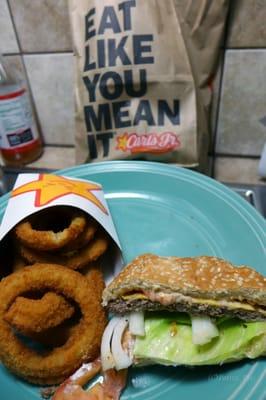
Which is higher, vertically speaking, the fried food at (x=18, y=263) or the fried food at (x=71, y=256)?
the fried food at (x=71, y=256)

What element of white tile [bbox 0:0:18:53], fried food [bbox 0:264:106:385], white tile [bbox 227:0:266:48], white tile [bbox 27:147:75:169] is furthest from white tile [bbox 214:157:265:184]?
white tile [bbox 0:0:18:53]

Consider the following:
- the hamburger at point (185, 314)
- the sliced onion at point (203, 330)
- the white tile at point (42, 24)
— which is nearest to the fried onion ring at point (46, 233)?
the hamburger at point (185, 314)

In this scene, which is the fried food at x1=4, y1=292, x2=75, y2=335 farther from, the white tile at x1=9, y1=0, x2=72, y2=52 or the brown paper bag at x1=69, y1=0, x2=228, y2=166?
the white tile at x1=9, y1=0, x2=72, y2=52

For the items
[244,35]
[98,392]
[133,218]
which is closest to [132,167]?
[133,218]

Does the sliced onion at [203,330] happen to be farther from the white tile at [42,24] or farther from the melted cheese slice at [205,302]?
the white tile at [42,24]

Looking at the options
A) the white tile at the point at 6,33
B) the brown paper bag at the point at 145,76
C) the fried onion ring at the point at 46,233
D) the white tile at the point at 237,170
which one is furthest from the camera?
the white tile at the point at 237,170
